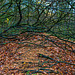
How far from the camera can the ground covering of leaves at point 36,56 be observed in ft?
11.5

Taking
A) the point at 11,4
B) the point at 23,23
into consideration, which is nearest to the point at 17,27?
the point at 23,23

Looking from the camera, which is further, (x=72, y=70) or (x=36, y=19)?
(x=36, y=19)

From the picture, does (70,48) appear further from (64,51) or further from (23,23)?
(23,23)

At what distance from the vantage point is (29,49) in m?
4.30

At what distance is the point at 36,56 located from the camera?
3.95 m

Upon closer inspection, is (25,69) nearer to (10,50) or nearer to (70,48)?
(10,50)

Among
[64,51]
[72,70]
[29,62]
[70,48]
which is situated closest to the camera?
[29,62]

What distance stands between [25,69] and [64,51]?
6.81 ft

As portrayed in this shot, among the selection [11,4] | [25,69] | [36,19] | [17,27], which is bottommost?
[25,69]

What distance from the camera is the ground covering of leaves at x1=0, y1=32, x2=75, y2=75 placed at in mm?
3507

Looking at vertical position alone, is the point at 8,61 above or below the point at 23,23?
below

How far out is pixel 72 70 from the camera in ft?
13.0

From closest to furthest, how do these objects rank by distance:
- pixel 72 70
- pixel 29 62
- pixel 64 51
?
pixel 29 62, pixel 72 70, pixel 64 51

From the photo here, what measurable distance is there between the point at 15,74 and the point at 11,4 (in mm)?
2753
